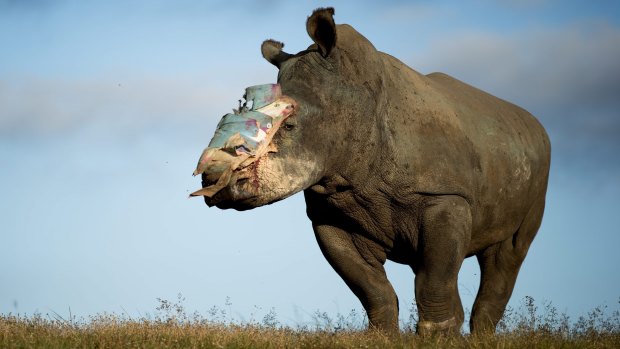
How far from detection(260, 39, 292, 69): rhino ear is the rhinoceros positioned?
1 cm

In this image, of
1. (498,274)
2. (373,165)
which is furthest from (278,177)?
(498,274)

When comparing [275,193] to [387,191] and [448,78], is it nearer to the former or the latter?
[387,191]

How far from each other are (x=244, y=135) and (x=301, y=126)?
631mm

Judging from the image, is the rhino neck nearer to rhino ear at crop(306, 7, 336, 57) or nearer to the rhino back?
the rhino back

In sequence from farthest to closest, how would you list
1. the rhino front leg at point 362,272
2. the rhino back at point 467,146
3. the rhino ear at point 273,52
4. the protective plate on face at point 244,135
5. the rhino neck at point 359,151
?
the rhino front leg at point 362,272 < the rhino ear at point 273,52 < the rhino back at point 467,146 < the rhino neck at point 359,151 < the protective plate on face at point 244,135

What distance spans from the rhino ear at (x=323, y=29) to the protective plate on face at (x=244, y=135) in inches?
23.8

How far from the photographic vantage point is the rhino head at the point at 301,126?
27.2 ft

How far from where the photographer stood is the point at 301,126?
345 inches

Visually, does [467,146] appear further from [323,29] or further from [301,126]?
[301,126]

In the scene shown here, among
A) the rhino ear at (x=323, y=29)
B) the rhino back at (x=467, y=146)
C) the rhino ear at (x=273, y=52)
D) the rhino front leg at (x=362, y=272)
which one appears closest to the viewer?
the rhino ear at (x=323, y=29)

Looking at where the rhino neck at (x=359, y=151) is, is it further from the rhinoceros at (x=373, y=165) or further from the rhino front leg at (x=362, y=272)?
the rhino front leg at (x=362, y=272)

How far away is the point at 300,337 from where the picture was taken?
9.08 metres

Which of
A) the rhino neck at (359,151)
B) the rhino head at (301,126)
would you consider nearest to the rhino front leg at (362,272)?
the rhino neck at (359,151)

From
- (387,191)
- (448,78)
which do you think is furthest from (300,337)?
(448,78)
